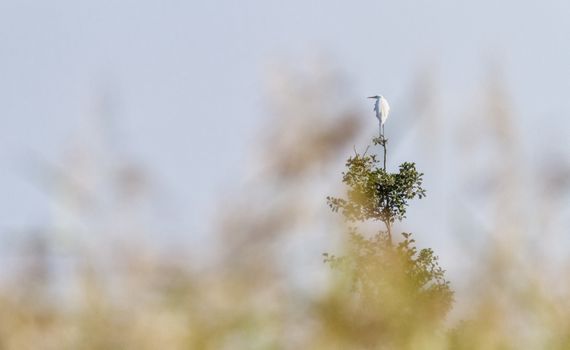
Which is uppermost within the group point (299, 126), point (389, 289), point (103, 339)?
point (299, 126)

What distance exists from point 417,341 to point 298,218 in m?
0.37

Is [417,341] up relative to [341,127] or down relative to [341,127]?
A: down

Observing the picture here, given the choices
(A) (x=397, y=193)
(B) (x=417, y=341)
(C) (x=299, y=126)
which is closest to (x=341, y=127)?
(C) (x=299, y=126)

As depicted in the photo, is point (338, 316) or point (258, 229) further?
point (338, 316)

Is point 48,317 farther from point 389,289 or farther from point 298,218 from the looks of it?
point 389,289

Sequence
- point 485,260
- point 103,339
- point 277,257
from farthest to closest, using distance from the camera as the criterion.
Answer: point 485,260 → point 277,257 → point 103,339

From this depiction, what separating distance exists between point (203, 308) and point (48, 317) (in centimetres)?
29

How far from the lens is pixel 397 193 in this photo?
21.9 meters

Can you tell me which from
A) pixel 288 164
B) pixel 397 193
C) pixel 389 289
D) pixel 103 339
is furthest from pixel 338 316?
pixel 397 193

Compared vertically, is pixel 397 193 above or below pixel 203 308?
above

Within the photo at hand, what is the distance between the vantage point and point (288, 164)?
188cm

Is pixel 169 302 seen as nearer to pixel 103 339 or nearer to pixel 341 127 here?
pixel 103 339

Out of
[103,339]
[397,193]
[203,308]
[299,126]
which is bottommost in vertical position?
[103,339]

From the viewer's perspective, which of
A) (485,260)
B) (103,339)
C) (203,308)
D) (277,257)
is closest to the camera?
(103,339)
